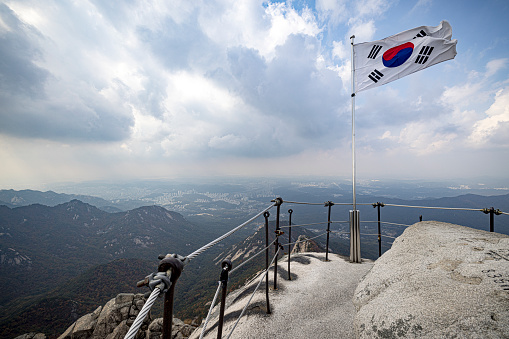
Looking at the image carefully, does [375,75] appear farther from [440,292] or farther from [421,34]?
[440,292]

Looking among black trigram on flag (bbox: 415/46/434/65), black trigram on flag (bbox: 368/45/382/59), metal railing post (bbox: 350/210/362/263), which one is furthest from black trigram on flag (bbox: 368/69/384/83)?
metal railing post (bbox: 350/210/362/263)

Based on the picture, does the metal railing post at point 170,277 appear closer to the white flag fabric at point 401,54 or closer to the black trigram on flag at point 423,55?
the white flag fabric at point 401,54

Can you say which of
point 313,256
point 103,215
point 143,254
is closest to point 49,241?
point 103,215

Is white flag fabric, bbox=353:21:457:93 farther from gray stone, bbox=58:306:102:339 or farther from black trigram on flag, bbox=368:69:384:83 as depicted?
gray stone, bbox=58:306:102:339

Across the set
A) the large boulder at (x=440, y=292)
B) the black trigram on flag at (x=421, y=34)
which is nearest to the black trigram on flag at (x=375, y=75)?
the black trigram on flag at (x=421, y=34)

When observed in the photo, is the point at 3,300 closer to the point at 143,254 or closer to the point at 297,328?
the point at 143,254

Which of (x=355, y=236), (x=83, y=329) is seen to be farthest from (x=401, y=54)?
(x=83, y=329)
